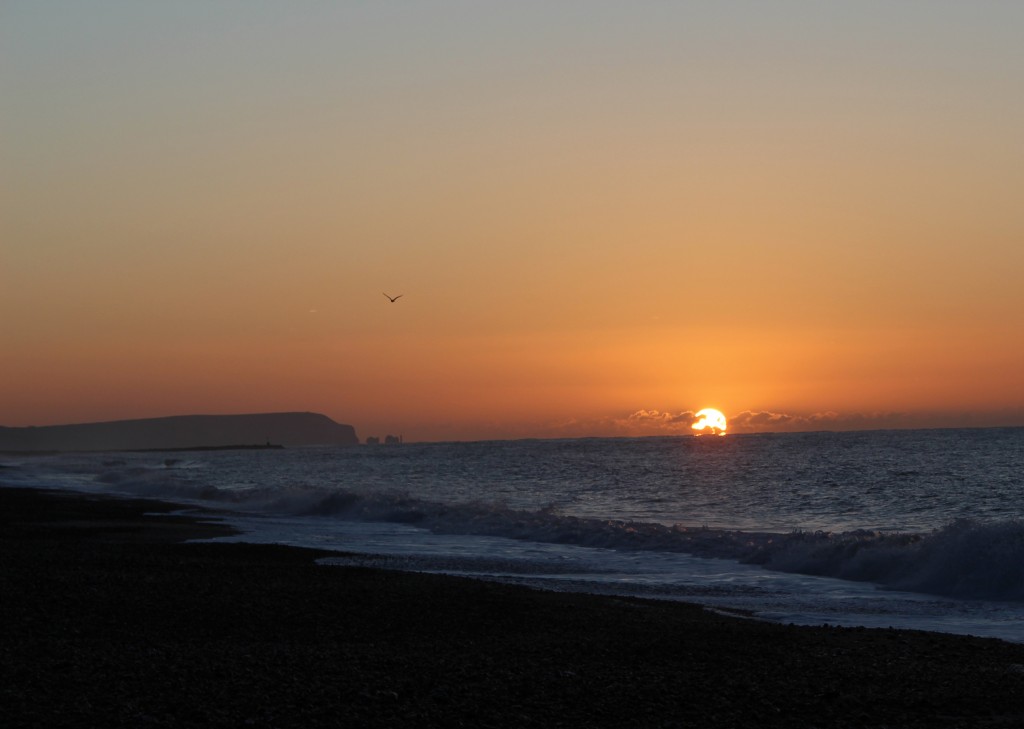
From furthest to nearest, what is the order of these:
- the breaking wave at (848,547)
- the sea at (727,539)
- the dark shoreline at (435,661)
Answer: the breaking wave at (848,547) < the sea at (727,539) < the dark shoreline at (435,661)

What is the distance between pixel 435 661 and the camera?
10953mm

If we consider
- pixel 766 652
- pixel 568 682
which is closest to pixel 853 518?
pixel 766 652

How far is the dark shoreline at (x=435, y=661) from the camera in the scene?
884 cm

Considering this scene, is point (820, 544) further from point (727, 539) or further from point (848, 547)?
point (727, 539)

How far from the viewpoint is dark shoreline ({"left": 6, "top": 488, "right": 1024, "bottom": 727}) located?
8844 mm

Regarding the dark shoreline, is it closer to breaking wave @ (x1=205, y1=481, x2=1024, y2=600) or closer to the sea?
the sea

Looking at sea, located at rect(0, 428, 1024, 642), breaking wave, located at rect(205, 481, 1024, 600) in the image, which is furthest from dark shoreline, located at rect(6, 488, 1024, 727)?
breaking wave, located at rect(205, 481, 1024, 600)

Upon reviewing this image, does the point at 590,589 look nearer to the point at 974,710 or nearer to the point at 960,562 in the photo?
the point at 960,562

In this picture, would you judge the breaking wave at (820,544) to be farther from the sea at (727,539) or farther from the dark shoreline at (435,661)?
the dark shoreline at (435,661)

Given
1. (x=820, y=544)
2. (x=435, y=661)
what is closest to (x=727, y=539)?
(x=820, y=544)

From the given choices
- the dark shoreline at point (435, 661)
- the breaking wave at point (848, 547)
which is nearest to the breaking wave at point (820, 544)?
the breaking wave at point (848, 547)

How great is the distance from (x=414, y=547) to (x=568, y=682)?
17801 millimetres

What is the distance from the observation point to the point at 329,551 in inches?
966

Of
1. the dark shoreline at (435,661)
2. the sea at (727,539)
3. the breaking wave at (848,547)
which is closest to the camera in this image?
the dark shoreline at (435,661)
